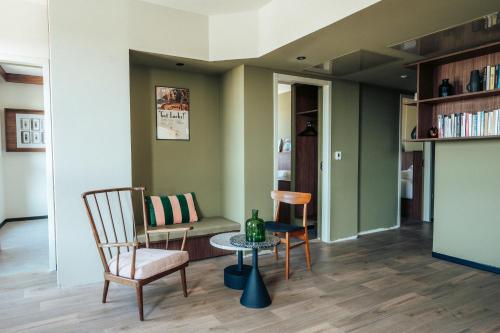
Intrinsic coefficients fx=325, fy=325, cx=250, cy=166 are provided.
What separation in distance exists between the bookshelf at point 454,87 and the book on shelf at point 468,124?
75 mm

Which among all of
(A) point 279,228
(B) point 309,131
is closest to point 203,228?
(A) point 279,228

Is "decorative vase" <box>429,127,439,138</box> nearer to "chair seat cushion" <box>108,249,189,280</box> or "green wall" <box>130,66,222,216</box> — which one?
"green wall" <box>130,66,222,216</box>

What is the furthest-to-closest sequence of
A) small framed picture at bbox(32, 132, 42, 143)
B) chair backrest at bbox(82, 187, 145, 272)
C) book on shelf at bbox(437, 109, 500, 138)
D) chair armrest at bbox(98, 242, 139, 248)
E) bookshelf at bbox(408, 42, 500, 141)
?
small framed picture at bbox(32, 132, 42, 143), bookshelf at bbox(408, 42, 500, 141), book on shelf at bbox(437, 109, 500, 138), chair backrest at bbox(82, 187, 145, 272), chair armrest at bbox(98, 242, 139, 248)

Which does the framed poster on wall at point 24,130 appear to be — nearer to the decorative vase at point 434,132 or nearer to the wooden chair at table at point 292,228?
the wooden chair at table at point 292,228

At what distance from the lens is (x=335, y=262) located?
11.9 ft

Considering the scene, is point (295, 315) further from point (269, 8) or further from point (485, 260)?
point (269, 8)

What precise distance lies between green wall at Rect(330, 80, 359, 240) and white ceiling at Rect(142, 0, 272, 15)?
5.51ft

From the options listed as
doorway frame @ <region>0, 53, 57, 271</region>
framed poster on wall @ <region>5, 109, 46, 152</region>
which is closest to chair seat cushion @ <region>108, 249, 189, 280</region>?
doorway frame @ <region>0, 53, 57, 271</region>

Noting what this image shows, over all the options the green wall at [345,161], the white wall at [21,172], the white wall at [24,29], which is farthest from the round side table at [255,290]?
the white wall at [21,172]

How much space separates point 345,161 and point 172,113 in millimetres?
2439

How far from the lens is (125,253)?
2.70 meters

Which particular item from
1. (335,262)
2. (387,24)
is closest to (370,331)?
(335,262)

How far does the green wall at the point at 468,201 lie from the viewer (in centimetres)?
328

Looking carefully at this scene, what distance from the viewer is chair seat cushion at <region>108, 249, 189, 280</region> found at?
92.2 inches
